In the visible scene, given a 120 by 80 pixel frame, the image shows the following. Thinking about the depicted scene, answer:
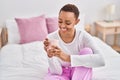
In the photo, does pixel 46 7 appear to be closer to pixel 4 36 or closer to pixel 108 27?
pixel 4 36

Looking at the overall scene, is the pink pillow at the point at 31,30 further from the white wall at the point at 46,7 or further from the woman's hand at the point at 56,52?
the woman's hand at the point at 56,52

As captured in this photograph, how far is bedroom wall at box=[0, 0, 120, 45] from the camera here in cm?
320

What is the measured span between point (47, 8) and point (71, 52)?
1680 millimetres

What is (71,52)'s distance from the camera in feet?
5.77

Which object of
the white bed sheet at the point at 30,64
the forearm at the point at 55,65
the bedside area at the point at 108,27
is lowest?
the white bed sheet at the point at 30,64

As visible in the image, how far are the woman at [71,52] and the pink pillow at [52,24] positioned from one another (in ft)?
4.03

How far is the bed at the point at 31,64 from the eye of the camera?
1874 millimetres

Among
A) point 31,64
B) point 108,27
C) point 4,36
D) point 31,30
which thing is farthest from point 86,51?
point 4,36

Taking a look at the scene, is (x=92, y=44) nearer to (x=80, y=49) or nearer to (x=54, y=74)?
(x=80, y=49)

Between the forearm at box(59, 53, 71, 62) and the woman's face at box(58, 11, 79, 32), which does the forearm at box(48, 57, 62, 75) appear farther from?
the woman's face at box(58, 11, 79, 32)

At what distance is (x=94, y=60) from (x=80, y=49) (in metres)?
0.19

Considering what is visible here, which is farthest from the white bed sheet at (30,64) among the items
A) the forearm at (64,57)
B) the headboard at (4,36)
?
the headboard at (4,36)

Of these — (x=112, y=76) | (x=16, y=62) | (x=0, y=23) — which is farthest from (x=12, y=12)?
(x=112, y=76)

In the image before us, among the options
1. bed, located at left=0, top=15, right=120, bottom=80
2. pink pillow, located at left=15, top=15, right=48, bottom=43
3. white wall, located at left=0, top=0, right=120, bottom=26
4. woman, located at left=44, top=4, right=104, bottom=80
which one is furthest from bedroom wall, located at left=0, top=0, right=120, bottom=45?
woman, located at left=44, top=4, right=104, bottom=80
